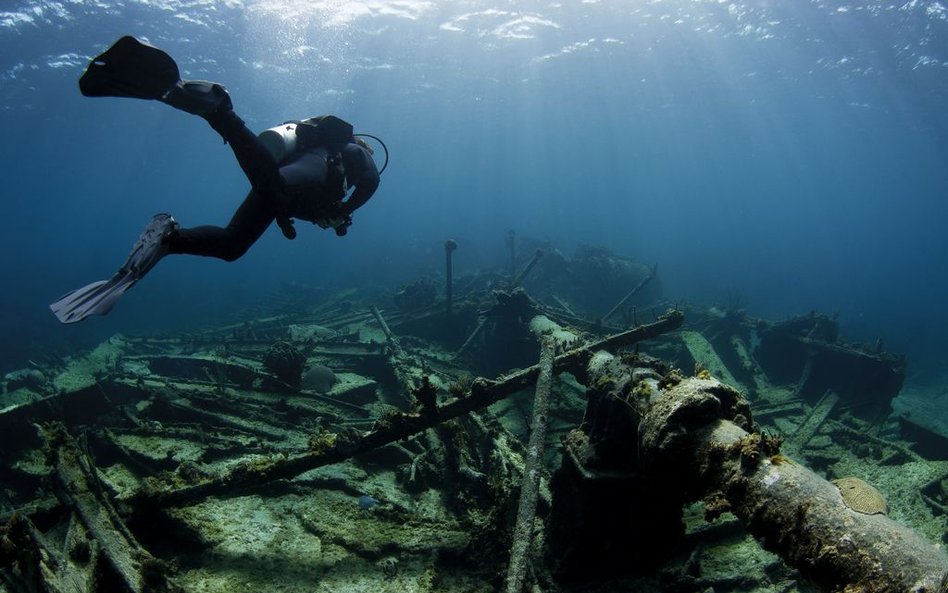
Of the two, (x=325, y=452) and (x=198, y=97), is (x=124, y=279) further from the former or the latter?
(x=325, y=452)

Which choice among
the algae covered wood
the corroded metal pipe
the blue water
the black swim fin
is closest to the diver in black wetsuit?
the black swim fin

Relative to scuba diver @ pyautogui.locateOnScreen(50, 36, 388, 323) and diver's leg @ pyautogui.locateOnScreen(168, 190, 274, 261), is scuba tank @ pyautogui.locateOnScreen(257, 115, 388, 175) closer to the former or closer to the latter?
scuba diver @ pyautogui.locateOnScreen(50, 36, 388, 323)

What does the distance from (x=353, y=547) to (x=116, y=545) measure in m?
1.92

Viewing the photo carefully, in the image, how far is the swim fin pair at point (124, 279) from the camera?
2.94 meters

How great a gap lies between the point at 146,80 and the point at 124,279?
54.1 inches

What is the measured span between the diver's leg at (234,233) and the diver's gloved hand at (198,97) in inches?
28.4

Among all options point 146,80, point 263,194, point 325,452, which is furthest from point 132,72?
point 325,452

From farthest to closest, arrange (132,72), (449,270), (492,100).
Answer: (492,100), (449,270), (132,72)

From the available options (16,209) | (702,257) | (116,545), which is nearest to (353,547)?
(116,545)

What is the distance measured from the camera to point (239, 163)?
10.4 feet

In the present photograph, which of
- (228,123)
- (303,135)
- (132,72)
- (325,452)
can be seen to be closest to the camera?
(132,72)

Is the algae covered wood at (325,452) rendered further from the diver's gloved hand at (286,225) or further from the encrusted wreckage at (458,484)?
the diver's gloved hand at (286,225)

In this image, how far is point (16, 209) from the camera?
3484 inches

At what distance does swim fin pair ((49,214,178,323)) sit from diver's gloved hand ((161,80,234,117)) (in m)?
0.82
